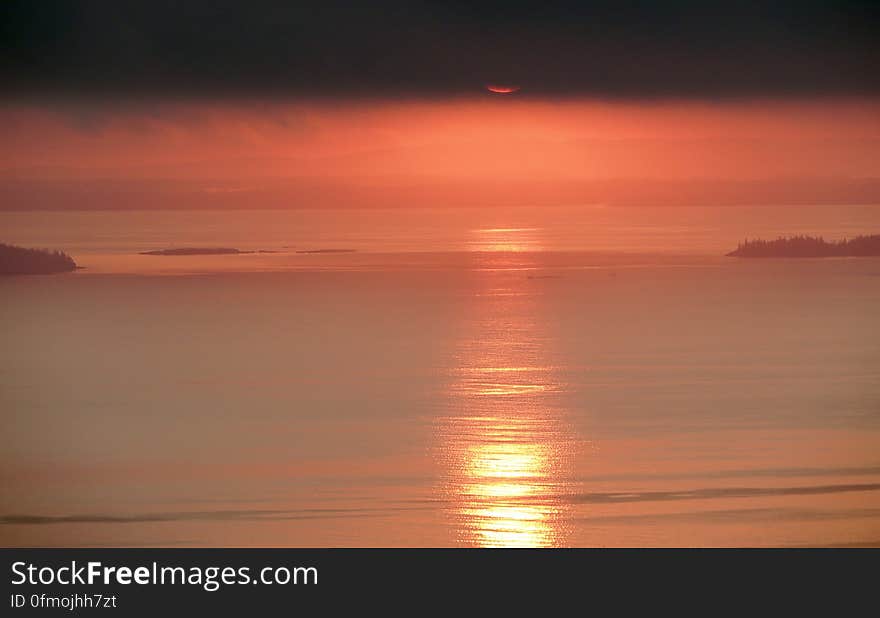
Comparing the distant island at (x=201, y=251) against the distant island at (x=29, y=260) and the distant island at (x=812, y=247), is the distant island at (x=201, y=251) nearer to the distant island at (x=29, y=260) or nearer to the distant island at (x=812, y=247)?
the distant island at (x=29, y=260)

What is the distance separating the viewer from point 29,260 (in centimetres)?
616

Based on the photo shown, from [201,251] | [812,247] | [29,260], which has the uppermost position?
[201,251]

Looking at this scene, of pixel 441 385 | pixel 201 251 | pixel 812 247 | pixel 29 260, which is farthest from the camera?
pixel 441 385

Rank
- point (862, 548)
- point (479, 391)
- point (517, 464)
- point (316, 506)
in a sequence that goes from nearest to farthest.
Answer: point (862, 548) → point (316, 506) → point (517, 464) → point (479, 391)

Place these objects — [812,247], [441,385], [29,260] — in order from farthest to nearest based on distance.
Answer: [441,385], [812,247], [29,260]

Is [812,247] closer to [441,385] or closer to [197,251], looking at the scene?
[441,385]

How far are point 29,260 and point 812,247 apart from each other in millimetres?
4558

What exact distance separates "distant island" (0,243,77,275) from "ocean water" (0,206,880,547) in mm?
74

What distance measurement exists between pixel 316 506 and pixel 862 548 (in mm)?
2351

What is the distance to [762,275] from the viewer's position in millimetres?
8109

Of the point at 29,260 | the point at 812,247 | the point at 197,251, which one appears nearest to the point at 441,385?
the point at 197,251

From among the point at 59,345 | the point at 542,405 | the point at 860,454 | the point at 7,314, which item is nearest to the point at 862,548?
the point at 860,454

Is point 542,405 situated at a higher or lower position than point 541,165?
lower

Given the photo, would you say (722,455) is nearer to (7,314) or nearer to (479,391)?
(479,391)
